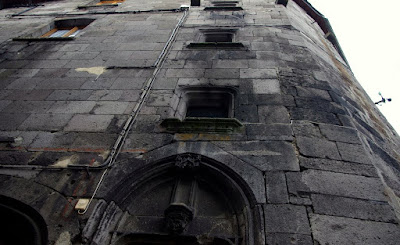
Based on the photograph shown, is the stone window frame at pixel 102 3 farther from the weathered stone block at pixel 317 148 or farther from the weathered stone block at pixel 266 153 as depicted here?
the weathered stone block at pixel 317 148

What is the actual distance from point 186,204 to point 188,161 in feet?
1.79

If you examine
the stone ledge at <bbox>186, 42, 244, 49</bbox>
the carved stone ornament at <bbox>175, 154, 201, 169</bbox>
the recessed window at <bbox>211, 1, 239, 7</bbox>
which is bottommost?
the carved stone ornament at <bbox>175, 154, 201, 169</bbox>

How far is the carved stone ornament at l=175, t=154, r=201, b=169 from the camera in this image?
3.43 metres

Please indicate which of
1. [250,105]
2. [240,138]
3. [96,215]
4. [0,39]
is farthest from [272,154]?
[0,39]

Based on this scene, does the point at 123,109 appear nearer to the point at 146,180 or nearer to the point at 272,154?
the point at 146,180

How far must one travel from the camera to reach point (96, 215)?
9.61ft

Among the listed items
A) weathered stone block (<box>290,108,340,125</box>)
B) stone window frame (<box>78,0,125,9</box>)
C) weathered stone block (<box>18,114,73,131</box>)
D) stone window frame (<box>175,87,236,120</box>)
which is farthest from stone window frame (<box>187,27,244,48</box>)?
stone window frame (<box>78,0,125,9</box>)

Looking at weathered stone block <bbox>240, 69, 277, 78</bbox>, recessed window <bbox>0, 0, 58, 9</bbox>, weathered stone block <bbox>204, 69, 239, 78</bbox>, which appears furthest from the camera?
recessed window <bbox>0, 0, 58, 9</bbox>

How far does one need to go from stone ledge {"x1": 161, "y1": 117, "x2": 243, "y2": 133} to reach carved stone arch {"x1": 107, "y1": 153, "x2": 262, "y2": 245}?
0.51 m

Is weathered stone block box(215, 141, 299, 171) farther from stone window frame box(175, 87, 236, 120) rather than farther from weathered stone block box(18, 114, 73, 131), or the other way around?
weathered stone block box(18, 114, 73, 131)

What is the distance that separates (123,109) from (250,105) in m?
2.04

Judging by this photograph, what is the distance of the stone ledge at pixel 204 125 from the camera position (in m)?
3.85

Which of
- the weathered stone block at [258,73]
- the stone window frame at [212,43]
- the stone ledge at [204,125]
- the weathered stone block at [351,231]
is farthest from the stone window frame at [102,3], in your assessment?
the weathered stone block at [351,231]

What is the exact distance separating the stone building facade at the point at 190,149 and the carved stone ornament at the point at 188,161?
0.02m
